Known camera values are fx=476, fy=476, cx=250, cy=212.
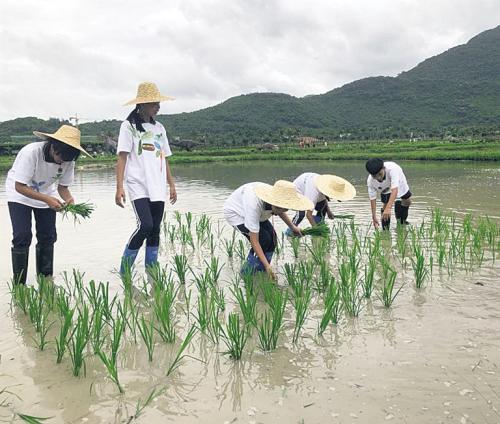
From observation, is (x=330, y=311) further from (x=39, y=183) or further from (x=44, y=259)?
(x=44, y=259)

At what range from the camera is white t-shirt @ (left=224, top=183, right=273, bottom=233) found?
3.87m

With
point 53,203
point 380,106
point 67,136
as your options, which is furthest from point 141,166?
point 380,106

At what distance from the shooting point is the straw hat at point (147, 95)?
4.07 metres

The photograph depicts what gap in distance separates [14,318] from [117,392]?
1.53m

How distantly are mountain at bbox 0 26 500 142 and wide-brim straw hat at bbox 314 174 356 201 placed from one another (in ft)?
185

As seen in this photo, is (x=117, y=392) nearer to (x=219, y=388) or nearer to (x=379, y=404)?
(x=219, y=388)

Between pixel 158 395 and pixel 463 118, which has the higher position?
pixel 463 118

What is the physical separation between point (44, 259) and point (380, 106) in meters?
86.5

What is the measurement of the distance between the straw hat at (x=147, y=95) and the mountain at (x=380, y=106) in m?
57.5

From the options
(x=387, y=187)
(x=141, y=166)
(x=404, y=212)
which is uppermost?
(x=141, y=166)

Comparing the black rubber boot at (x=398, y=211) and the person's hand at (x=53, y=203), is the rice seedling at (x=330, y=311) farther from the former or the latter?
the black rubber boot at (x=398, y=211)

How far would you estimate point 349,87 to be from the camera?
95875 mm

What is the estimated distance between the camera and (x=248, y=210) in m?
3.88

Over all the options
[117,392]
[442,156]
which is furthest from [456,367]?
[442,156]
